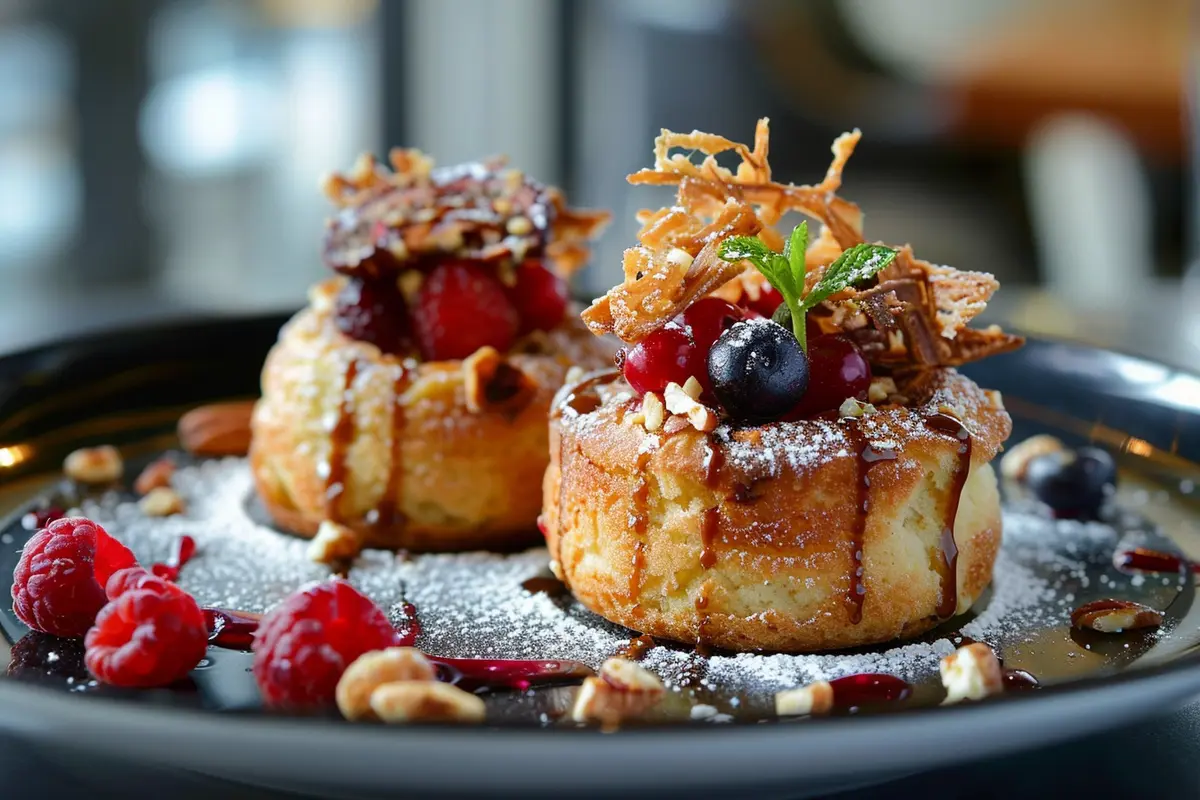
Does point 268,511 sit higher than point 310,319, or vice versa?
point 310,319

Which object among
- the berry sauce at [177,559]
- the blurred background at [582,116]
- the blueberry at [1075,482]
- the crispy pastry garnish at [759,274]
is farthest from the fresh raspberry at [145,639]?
the blurred background at [582,116]

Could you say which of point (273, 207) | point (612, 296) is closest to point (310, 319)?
point (612, 296)

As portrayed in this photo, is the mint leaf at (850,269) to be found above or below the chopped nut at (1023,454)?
above

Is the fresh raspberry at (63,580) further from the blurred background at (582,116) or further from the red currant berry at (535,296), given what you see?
the blurred background at (582,116)

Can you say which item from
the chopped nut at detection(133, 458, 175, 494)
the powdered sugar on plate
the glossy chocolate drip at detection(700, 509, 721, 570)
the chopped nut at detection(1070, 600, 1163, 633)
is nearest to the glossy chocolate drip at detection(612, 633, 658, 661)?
the powdered sugar on plate

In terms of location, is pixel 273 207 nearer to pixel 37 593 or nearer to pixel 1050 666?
pixel 37 593

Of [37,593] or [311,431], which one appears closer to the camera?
[37,593]

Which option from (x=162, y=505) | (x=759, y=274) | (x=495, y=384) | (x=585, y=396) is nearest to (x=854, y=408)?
(x=759, y=274)
